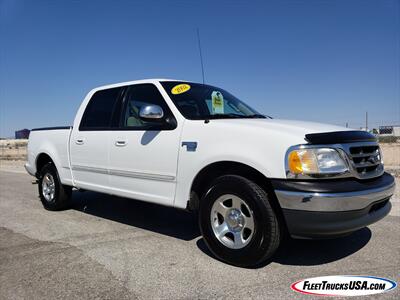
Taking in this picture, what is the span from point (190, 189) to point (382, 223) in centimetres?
298

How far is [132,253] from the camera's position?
3893mm

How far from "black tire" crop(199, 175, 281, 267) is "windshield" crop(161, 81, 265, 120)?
94cm

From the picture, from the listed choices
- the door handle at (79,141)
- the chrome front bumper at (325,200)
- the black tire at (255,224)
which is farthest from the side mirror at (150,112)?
the door handle at (79,141)

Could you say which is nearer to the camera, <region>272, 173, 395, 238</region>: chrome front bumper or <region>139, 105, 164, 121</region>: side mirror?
<region>272, 173, 395, 238</region>: chrome front bumper

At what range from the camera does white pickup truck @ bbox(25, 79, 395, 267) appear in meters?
3.05

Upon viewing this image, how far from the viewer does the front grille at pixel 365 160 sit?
320cm

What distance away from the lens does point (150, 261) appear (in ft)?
12.0

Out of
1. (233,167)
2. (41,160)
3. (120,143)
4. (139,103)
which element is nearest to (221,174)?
(233,167)

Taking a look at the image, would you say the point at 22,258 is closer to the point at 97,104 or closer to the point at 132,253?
the point at 132,253

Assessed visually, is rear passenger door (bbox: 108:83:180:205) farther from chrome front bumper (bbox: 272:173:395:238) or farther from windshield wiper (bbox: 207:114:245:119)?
chrome front bumper (bbox: 272:173:395:238)

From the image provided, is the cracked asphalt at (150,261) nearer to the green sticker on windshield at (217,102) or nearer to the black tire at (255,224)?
the black tire at (255,224)

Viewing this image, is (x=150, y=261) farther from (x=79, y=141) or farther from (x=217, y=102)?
(x=79, y=141)

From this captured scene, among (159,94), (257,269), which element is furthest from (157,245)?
(159,94)

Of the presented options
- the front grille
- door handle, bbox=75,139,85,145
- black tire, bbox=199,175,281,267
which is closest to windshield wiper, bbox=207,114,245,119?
black tire, bbox=199,175,281,267
